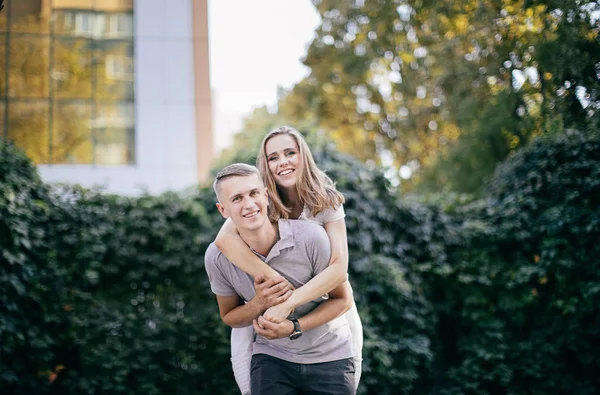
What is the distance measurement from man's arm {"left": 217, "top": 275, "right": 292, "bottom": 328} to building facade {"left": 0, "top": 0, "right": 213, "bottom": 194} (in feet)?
32.1

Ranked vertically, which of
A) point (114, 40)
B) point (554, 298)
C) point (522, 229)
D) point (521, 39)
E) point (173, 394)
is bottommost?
point (173, 394)

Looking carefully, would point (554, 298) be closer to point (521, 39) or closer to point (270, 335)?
point (521, 39)

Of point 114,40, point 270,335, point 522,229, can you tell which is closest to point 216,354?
point 522,229

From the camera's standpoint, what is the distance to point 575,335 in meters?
5.62

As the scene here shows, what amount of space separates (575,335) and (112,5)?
439 inches

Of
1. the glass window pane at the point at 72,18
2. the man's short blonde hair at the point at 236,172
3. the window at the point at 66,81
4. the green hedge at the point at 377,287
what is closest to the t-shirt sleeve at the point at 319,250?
the man's short blonde hair at the point at 236,172

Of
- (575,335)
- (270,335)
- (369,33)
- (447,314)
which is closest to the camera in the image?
(270,335)

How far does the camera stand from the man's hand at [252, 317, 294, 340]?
93.7 inches

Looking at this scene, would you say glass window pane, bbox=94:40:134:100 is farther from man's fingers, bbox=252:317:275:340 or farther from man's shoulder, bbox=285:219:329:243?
man's fingers, bbox=252:317:275:340

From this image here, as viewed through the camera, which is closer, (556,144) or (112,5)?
(556,144)

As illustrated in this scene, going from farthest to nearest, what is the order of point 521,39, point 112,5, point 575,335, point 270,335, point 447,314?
1. point 112,5
2. point 521,39
3. point 447,314
4. point 575,335
5. point 270,335

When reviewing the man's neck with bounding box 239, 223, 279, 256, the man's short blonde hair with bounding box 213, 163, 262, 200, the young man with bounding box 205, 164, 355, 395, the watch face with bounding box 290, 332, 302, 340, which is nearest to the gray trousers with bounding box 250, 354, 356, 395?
the young man with bounding box 205, 164, 355, 395

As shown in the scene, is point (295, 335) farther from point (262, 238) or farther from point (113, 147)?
point (113, 147)

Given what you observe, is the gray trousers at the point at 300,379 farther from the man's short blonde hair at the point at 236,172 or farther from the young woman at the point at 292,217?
the man's short blonde hair at the point at 236,172
